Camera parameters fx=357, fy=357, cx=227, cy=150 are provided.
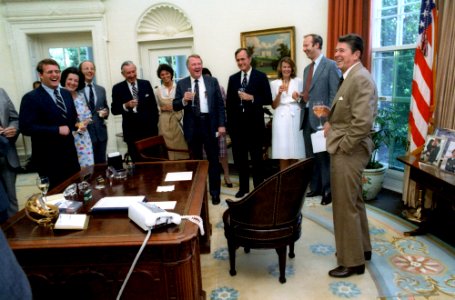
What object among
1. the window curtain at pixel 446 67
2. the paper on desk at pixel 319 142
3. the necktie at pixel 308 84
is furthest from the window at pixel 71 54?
the window curtain at pixel 446 67

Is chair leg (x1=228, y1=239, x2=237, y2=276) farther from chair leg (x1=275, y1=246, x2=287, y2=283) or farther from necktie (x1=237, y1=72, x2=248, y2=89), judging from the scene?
Result: necktie (x1=237, y1=72, x2=248, y2=89)

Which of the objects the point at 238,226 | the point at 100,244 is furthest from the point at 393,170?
the point at 100,244

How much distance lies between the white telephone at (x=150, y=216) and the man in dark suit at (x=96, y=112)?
228 centimetres

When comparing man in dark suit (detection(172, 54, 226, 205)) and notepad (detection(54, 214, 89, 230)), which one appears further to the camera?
man in dark suit (detection(172, 54, 226, 205))

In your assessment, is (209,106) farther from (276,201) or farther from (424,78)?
(424,78)

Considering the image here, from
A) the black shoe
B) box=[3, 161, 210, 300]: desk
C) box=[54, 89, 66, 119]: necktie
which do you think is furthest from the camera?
the black shoe

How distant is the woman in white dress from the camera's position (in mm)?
4105

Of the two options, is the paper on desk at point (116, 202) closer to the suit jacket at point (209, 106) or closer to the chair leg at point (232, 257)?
the chair leg at point (232, 257)

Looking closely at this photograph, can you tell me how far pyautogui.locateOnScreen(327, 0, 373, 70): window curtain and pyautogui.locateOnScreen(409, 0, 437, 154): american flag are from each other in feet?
2.67

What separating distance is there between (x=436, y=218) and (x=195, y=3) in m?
4.32

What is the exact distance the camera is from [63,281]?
1732mm

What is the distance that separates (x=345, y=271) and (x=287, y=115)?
203cm

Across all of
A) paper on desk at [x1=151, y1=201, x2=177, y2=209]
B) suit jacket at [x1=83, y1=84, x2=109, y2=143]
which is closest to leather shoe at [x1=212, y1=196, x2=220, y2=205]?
suit jacket at [x1=83, y1=84, x2=109, y2=143]

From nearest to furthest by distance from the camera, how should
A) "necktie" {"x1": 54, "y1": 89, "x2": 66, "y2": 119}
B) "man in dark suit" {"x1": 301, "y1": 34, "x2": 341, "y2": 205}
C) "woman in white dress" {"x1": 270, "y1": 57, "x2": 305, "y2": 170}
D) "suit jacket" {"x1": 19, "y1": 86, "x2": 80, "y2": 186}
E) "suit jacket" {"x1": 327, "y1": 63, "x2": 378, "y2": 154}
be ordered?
1. "suit jacket" {"x1": 327, "y1": 63, "x2": 378, "y2": 154}
2. "suit jacket" {"x1": 19, "y1": 86, "x2": 80, "y2": 186}
3. "necktie" {"x1": 54, "y1": 89, "x2": 66, "y2": 119}
4. "man in dark suit" {"x1": 301, "y1": 34, "x2": 341, "y2": 205}
5. "woman in white dress" {"x1": 270, "y1": 57, "x2": 305, "y2": 170}
